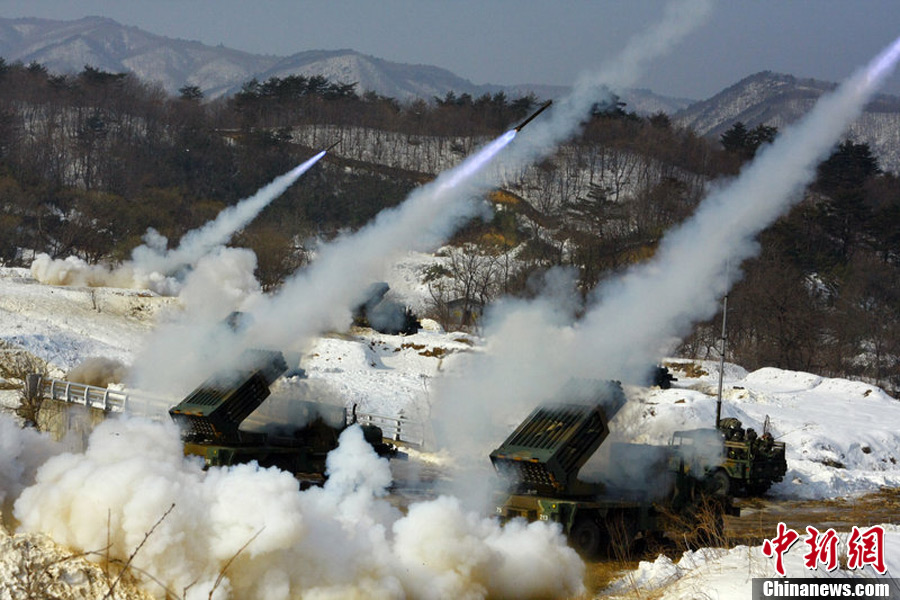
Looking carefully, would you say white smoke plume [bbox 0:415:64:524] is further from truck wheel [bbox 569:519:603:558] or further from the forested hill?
the forested hill

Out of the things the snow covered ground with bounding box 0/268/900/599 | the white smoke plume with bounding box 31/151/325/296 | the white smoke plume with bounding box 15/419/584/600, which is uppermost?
the white smoke plume with bounding box 15/419/584/600

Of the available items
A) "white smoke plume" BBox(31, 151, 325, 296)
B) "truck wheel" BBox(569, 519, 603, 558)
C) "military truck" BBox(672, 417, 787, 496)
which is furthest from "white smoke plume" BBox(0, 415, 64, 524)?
"white smoke plume" BBox(31, 151, 325, 296)

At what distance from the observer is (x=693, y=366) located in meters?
47.0

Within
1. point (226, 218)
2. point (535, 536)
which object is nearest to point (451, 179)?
point (535, 536)

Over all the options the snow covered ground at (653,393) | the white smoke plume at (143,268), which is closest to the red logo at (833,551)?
the snow covered ground at (653,393)

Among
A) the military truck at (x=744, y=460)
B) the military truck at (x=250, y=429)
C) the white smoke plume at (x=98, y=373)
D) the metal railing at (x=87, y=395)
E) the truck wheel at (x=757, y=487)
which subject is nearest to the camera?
the military truck at (x=250, y=429)

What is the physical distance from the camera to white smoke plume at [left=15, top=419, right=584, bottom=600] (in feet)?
40.8

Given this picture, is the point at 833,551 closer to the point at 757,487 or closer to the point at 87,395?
the point at 757,487

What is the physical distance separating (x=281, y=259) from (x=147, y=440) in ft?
156

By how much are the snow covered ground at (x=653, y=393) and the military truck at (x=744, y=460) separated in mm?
921

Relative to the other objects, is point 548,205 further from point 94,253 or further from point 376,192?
point 94,253

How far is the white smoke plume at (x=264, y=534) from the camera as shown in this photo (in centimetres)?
1242

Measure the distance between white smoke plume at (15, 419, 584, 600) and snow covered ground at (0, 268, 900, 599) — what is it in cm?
204

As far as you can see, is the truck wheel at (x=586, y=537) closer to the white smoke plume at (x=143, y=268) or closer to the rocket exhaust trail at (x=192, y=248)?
the white smoke plume at (x=143, y=268)
